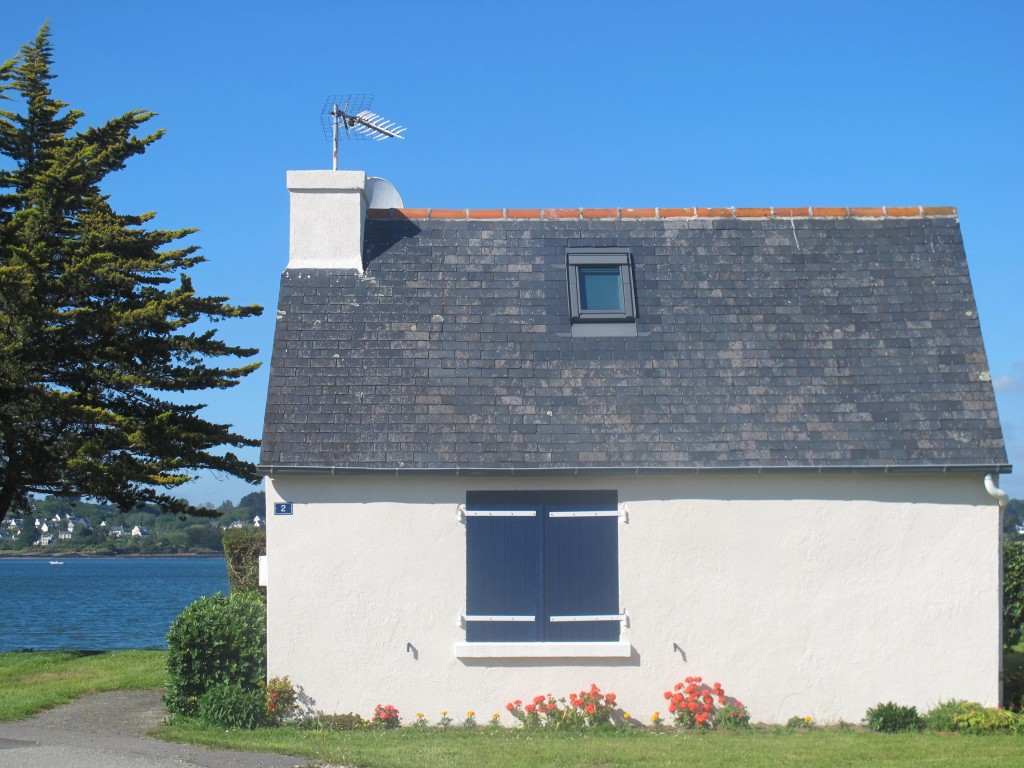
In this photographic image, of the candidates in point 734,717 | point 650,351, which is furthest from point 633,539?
point 650,351

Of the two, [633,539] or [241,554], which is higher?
[633,539]

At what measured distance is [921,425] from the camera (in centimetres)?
1318

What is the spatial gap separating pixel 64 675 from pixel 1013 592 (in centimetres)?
1477

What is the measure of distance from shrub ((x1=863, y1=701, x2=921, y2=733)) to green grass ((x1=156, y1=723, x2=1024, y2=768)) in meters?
0.32

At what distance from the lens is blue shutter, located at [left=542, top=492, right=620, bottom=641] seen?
12.8 meters

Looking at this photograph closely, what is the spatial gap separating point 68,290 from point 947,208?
1551cm

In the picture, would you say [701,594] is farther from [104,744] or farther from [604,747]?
[104,744]

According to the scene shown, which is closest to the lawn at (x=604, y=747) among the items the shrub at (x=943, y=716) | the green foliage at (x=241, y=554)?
the shrub at (x=943, y=716)

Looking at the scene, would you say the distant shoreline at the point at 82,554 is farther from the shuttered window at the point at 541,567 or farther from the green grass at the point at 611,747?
the green grass at the point at 611,747

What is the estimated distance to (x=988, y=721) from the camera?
40.0ft

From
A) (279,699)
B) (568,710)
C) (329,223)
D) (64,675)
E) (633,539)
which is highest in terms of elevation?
(329,223)

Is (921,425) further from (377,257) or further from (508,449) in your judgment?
(377,257)

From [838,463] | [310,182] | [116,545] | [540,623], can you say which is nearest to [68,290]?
[310,182]

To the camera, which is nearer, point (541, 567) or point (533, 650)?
point (533, 650)
